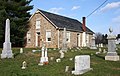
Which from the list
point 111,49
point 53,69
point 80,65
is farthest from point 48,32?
point 80,65

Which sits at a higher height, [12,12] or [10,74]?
[12,12]

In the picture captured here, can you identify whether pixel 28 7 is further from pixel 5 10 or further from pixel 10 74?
pixel 10 74

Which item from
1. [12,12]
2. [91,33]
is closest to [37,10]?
[12,12]

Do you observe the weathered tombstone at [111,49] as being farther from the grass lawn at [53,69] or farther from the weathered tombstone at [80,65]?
the weathered tombstone at [80,65]

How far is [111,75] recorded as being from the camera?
981cm

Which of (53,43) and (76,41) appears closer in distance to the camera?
(53,43)

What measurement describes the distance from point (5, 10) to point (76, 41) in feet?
46.3

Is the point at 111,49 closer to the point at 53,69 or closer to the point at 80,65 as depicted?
the point at 53,69

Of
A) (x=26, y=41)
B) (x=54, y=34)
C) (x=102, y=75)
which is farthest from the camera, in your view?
(x=26, y=41)

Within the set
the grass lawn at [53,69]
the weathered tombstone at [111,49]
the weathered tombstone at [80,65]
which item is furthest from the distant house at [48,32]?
the weathered tombstone at [80,65]

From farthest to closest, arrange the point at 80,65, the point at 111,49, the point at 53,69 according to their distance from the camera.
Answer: the point at 111,49, the point at 53,69, the point at 80,65

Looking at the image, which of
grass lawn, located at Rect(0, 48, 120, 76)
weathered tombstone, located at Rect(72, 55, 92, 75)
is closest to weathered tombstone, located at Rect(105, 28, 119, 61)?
grass lawn, located at Rect(0, 48, 120, 76)

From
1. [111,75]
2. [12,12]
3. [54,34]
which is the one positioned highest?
[12,12]

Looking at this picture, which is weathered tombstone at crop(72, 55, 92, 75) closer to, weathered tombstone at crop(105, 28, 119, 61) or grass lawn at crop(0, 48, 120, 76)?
grass lawn at crop(0, 48, 120, 76)
